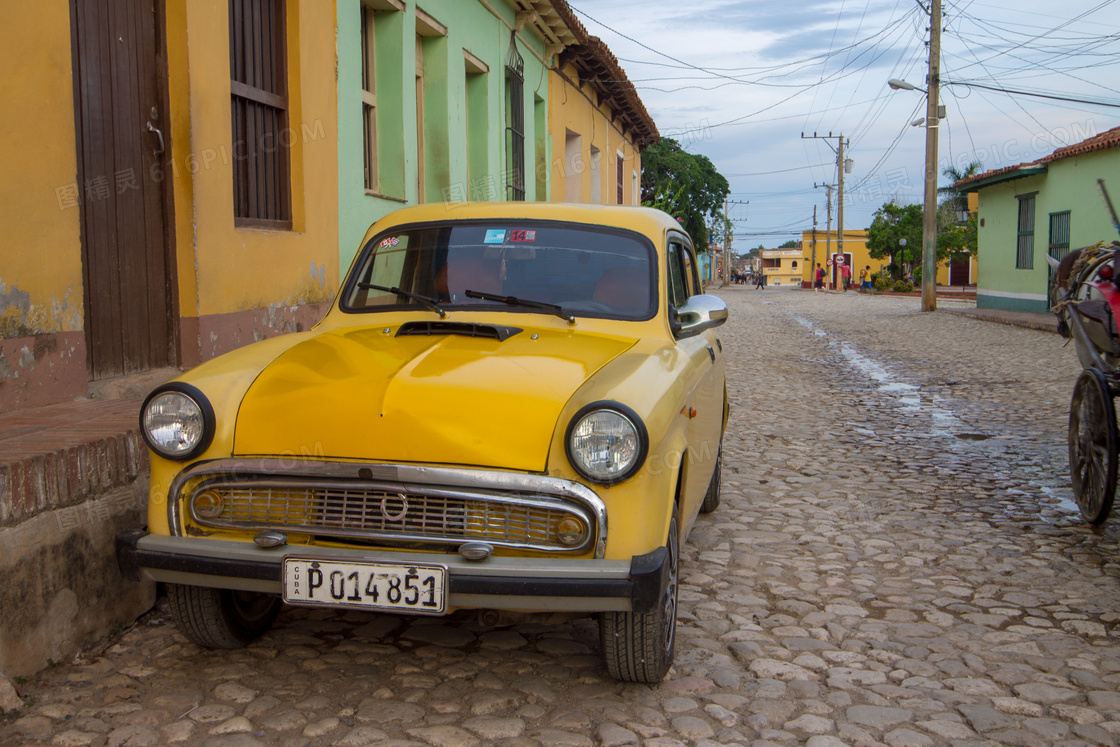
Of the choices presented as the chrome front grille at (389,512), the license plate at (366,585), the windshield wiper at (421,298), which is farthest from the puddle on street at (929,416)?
the license plate at (366,585)

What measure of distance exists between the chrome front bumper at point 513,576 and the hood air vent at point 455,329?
1.03 m

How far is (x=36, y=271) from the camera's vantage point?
15.0ft

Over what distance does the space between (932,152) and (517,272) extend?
81.6 feet

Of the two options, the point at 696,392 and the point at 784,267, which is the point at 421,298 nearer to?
the point at 696,392

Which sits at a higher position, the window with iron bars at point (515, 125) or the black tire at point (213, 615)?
the window with iron bars at point (515, 125)

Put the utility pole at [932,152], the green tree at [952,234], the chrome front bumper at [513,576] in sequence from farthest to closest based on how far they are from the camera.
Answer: the green tree at [952,234], the utility pole at [932,152], the chrome front bumper at [513,576]

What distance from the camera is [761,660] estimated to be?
11.2 ft

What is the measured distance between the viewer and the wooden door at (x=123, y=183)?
5117 millimetres

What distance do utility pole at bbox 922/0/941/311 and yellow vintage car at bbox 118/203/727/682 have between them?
987 inches

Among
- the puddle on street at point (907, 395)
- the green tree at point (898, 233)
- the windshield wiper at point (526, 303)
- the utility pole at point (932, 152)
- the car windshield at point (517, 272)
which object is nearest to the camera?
the windshield wiper at point (526, 303)

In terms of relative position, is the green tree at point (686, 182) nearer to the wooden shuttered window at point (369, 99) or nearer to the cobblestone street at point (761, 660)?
the wooden shuttered window at point (369, 99)

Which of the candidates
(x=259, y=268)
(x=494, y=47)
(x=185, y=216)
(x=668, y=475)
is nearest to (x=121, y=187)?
(x=185, y=216)

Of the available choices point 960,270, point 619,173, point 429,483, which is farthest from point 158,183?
point 960,270

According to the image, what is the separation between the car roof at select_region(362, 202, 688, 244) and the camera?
4.25 m
